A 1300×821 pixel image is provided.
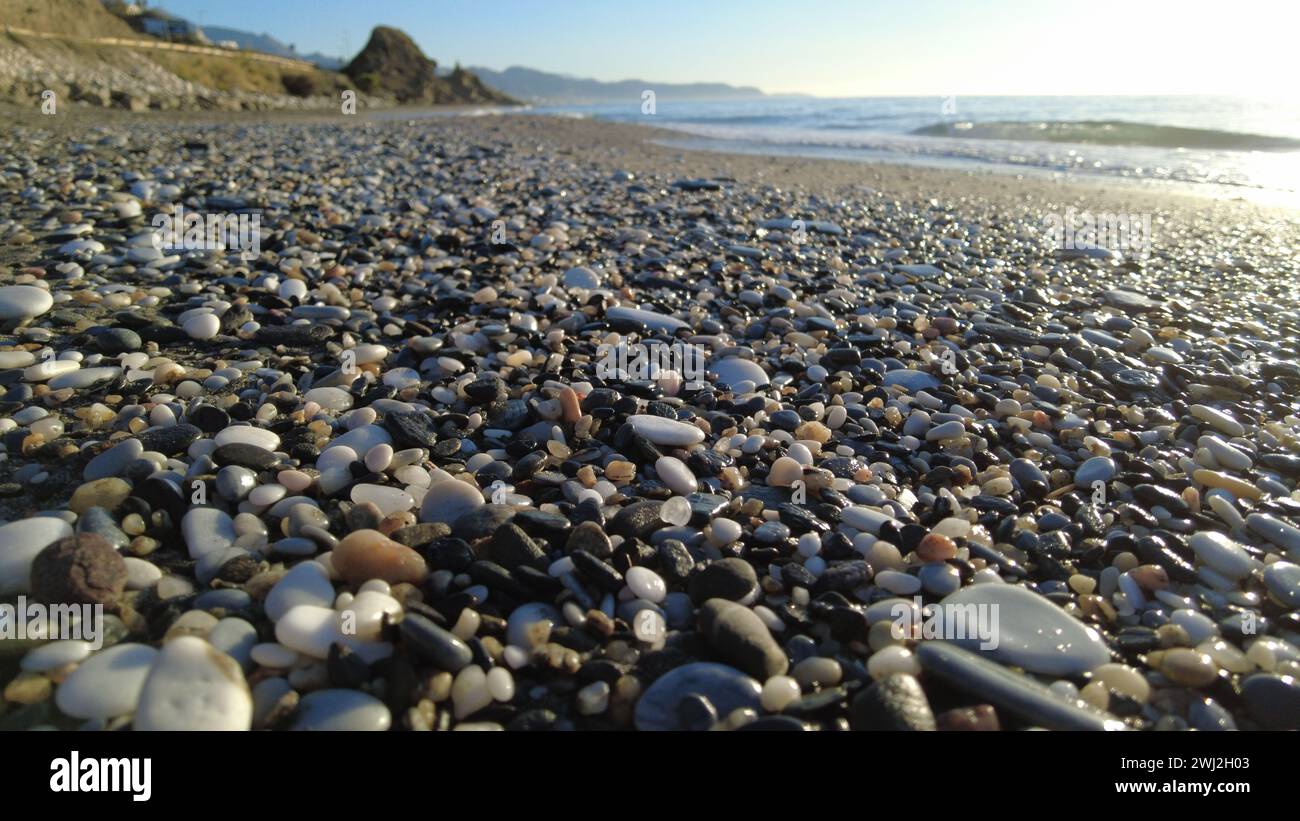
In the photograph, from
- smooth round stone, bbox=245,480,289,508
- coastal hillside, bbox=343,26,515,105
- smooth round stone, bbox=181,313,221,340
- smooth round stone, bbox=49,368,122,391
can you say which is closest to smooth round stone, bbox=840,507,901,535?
smooth round stone, bbox=245,480,289,508

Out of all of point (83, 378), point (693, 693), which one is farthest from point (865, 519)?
point (83, 378)

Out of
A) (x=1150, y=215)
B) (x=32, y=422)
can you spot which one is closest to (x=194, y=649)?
(x=32, y=422)

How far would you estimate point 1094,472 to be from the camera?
2.68 m

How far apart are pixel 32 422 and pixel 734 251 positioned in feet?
14.9

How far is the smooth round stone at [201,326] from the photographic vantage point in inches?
139

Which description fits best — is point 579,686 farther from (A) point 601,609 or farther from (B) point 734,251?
(B) point 734,251

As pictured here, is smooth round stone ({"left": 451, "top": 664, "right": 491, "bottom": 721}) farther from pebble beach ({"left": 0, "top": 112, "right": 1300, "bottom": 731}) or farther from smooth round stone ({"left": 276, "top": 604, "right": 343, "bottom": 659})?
smooth round stone ({"left": 276, "top": 604, "right": 343, "bottom": 659})

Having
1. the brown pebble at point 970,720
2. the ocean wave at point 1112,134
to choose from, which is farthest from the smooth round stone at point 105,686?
the ocean wave at point 1112,134

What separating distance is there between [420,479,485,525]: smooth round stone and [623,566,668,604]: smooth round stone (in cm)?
63

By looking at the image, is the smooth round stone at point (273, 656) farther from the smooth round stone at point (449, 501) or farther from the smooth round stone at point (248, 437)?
the smooth round stone at point (248, 437)

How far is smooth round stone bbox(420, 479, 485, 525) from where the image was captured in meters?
2.31

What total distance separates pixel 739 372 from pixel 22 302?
12.1 feet

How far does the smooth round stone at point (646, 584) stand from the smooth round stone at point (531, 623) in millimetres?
235

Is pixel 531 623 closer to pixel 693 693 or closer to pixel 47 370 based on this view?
pixel 693 693
